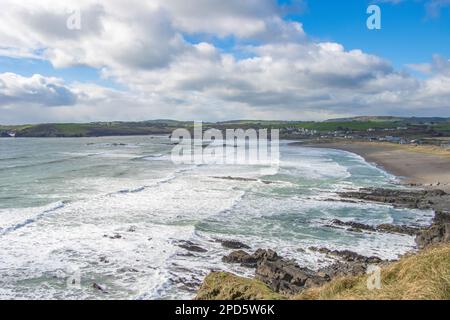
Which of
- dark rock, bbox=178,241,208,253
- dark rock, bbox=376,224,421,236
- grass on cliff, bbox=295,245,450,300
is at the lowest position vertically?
dark rock, bbox=376,224,421,236

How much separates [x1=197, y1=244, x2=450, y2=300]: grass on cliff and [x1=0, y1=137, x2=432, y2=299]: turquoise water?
588 centimetres

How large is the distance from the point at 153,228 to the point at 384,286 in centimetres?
1605

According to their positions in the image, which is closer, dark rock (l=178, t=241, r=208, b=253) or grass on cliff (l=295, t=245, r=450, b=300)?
grass on cliff (l=295, t=245, r=450, b=300)

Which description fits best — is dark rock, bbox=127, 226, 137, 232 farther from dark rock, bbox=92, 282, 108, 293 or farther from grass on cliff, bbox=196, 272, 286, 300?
grass on cliff, bbox=196, 272, 286, 300

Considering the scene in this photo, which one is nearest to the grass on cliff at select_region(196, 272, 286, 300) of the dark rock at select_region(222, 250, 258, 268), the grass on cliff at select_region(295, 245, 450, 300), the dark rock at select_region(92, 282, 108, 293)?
the grass on cliff at select_region(295, 245, 450, 300)

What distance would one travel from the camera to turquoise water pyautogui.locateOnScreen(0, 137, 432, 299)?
1495cm

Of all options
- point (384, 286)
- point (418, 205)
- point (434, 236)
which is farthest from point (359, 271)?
point (418, 205)

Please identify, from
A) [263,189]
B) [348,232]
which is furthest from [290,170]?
[348,232]

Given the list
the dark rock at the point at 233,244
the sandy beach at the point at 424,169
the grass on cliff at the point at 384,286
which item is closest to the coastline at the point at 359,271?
the grass on cliff at the point at 384,286

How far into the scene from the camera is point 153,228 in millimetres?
21922

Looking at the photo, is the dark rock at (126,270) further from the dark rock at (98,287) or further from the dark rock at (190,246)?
the dark rock at (190,246)

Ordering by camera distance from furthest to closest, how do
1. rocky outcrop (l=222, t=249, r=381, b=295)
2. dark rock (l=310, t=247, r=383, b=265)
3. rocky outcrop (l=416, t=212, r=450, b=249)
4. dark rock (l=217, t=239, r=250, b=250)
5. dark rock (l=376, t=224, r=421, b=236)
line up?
dark rock (l=376, t=224, r=421, b=236), rocky outcrop (l=416, t=212, r=450, b=249), dark rock (l=217, t=239, r=250, b=250), dark rock (l=310, t=247, r=383, b=265), rocky outcrop (l=222, t=249, r=381, b=295)
